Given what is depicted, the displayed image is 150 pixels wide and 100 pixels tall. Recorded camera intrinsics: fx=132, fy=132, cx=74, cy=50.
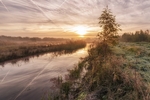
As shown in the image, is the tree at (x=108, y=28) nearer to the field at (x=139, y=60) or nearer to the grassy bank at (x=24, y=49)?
the field at (x=139, y=60)

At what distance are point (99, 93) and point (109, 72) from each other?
148 cm

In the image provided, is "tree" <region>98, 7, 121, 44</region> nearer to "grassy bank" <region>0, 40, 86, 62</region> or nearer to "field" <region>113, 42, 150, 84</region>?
"field" <region>113, 42, 150, 84</region>

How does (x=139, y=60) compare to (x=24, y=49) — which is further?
(x=24, y=49)

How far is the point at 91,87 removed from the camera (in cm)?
641

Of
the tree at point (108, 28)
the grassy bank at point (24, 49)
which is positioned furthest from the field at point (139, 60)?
the grassy bank at point (24, 49)

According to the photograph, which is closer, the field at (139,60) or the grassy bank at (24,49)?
the field at (139,60)

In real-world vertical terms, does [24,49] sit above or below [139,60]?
above

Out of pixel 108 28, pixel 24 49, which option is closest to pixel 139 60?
pixel 108 28

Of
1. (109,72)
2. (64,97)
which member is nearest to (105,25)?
(109,72)

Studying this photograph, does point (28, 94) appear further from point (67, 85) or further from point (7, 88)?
point (67, 85)

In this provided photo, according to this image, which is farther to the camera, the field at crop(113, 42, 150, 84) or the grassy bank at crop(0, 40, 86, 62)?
the grassy bank at crop(0, 40, 86, 62)

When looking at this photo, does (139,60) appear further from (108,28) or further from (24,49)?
(24,49)

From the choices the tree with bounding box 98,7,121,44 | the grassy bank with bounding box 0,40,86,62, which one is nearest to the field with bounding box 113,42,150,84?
the tree with bounding box 98,7,121,44

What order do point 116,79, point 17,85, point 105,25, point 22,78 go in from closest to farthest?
point 116,79 < point 17,85 < point 22,78 < point 105,25
